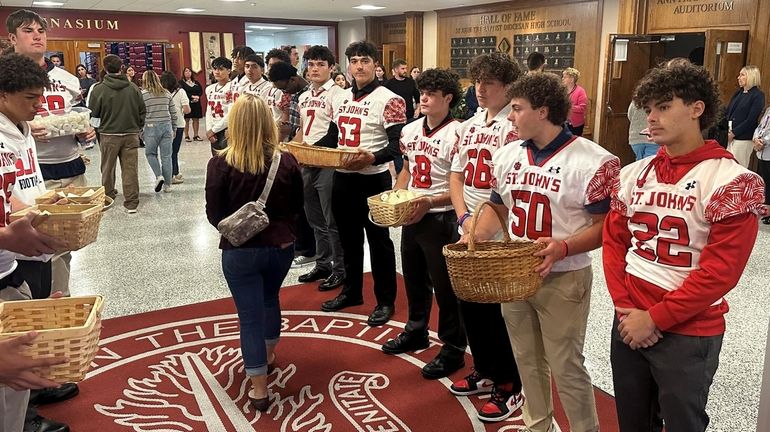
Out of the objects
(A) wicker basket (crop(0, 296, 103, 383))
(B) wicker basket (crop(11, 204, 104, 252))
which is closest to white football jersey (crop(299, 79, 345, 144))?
(B) wicker basket (crop(11, 204, 104, 252))

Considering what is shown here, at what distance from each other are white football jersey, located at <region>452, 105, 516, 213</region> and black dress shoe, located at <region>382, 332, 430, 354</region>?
40.7 inches

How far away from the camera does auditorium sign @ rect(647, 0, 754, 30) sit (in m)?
8.69

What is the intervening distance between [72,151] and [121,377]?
1.70 meters

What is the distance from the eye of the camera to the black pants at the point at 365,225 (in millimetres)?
4016

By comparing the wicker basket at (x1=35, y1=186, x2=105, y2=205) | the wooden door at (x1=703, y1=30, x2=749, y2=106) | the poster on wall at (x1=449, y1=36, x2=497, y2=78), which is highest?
the poster on wall at (x1=449, y1=36, x2=497, y2=78)

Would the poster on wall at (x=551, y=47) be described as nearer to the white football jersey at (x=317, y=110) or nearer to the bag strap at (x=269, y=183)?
the white football jersey at (x=317, y=110)

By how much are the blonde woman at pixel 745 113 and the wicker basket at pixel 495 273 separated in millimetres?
6272

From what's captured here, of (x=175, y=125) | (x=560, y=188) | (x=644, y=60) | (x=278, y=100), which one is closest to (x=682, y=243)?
(x=560, y=188)

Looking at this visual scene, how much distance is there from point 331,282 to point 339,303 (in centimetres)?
43

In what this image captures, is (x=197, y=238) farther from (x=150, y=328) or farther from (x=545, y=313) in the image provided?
(x=545, y=313)

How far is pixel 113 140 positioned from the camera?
730cm

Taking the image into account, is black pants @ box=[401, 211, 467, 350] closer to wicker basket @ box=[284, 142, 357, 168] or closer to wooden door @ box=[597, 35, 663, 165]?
wicker basket @ box=[284, 142, 357, 168]

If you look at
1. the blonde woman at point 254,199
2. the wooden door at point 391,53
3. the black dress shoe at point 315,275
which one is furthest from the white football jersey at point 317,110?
the wooden door at point 391,53

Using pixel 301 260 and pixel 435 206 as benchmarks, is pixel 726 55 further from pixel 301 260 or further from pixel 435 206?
pixel 435 206
